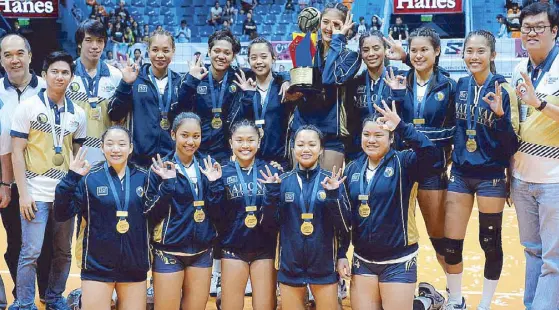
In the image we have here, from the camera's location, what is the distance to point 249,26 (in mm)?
18062

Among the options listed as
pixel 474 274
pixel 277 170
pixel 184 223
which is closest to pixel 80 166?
pixel 184 223

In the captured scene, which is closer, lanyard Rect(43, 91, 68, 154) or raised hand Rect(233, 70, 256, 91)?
lanyard Rect(43, 91, 68, 154)

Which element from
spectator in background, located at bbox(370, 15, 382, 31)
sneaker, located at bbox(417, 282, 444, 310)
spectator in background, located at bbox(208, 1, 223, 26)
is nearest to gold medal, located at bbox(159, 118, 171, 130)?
sneaker, located at bbox(417, 282, 444, 310)

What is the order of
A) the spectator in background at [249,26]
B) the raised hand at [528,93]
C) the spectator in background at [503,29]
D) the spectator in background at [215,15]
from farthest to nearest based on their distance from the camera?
1. the spectator in background at [215,15]
2. the spectator in background at [249,26]
3. the spectator in background at [503,29]
4. the raised hand at [528,93]

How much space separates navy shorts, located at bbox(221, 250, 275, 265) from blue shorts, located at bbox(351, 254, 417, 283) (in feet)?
1.93

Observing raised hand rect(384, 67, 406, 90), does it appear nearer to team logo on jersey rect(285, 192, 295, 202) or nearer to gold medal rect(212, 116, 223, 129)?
team logo on jersey rect(285, 192, 295, 202)

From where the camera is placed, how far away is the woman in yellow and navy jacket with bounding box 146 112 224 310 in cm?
401

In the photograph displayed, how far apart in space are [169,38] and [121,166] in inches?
44.8

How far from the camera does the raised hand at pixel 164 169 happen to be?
392 centimetres

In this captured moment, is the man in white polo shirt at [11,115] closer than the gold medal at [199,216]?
No

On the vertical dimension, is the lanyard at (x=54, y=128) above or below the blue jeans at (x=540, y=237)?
above

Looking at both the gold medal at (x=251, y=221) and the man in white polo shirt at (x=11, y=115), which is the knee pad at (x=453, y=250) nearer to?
the gold medal at (x=251, y=221)

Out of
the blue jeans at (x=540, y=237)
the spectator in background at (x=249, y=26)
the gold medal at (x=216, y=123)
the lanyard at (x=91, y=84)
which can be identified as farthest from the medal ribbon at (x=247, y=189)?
the spectator in background at (x=249, y=26)

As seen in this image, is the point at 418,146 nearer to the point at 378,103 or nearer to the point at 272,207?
the point at 378,103
